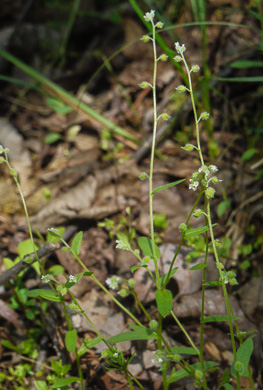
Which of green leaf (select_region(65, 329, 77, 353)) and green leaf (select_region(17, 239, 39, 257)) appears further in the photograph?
green leaf (select_region(17, 239, 39, 257))

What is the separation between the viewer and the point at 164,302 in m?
1.52

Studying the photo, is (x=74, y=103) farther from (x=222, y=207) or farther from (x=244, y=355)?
(x=244, y=355)

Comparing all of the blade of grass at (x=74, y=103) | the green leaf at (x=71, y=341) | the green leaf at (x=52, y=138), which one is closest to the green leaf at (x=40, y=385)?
the green leaf at (x=71, y=341)

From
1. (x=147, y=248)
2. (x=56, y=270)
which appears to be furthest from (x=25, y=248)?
(x=147, y=248)

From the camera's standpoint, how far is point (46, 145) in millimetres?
3600

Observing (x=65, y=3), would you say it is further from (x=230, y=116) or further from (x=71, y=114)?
(x=230, y=116)

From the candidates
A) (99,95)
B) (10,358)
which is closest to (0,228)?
(10,358)

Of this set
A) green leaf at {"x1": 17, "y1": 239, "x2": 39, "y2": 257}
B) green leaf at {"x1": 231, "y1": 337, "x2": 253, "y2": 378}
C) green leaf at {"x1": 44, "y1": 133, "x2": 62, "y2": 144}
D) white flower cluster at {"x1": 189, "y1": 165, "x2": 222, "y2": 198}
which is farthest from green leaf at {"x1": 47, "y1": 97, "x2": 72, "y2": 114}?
green leaf at {"x1": 231, "y1": 337, "x2": 253, "y2": 378}

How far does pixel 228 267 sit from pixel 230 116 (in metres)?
1.51

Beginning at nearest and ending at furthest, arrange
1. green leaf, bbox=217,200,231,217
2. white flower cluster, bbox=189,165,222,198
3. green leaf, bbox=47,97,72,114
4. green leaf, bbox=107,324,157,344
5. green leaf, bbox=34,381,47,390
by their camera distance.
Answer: white flower cluster, bbox=189,165,222,198, green leaf, bbox=107,324,157,344, green leaf, bbox=34,381,47,390, green leaf, bbox=217,200,231,217, green leaf, bbox=47,97,72,114

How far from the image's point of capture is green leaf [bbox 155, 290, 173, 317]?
57.9 inches

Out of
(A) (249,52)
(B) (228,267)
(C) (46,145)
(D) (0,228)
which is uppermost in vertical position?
(A) (249,52)

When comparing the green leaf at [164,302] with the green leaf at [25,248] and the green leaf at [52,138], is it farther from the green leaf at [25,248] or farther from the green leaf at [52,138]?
the green leaf at [52,138]

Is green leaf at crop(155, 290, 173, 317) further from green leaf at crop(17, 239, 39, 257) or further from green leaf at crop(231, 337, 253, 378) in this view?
green leaf at crop(17, 239, 39, 257)
